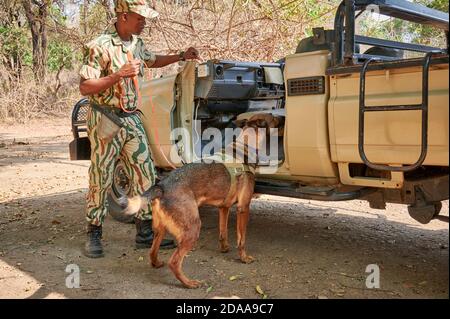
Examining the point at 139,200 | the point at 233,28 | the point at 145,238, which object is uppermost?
the point at 233,28

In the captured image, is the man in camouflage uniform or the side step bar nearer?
the side step bar

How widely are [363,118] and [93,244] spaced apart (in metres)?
2.57

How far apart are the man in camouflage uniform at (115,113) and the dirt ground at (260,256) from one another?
0.45 meters

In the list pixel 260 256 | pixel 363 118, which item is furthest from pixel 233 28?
pixel 363 118

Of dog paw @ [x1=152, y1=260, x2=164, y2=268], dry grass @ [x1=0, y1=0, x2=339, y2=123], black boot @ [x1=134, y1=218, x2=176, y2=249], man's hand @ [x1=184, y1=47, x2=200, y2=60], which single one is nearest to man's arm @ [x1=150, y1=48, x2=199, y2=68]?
man's hand @ [x1=184, y1=47, x2=200, y2=60]

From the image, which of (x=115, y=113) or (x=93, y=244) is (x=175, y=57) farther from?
(x=93, y=244)

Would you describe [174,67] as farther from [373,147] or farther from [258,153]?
[373,147]

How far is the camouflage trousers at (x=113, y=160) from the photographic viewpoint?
4191mm

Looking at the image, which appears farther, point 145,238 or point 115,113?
point 145,238

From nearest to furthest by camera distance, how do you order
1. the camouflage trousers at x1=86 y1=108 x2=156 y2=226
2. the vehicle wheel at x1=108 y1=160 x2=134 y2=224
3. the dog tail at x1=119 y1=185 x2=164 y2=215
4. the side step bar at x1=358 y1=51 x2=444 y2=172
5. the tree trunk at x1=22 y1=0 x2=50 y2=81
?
1. the side step bar at x1=358 y1=51 x2=444 y2=172
2. the dog tail at x1=119 y1=185 x2=164 y2=215
3. the camouflage trousers at x1=86 y1=108 x2=156 y2=226
4. the vehicle wheel at x1=108 y1=160 x2=134 y2=224
5. the tree trunk at x1=22 y1=0 x2=50 y2=81

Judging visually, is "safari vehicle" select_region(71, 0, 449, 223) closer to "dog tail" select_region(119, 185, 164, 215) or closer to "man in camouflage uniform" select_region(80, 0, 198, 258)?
"man in camouflage uniform" select_region(80, 0, 198, 258)

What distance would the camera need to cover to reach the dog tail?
3.45m

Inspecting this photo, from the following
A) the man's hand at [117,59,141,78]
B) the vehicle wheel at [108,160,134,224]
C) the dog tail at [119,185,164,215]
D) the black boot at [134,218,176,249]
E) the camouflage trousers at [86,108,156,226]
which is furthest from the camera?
the vehicle wheel at [108,160,134,224]

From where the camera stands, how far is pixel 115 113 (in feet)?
13.7
